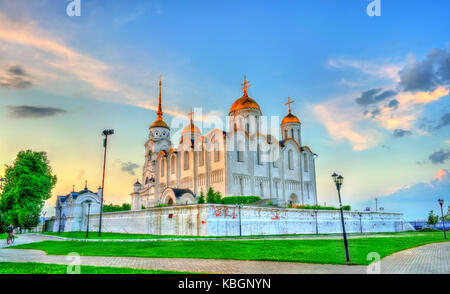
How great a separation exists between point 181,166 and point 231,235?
27880 millimetres

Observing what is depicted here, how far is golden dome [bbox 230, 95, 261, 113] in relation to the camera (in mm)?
57541

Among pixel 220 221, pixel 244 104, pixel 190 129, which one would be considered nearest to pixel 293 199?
pixel 244 104

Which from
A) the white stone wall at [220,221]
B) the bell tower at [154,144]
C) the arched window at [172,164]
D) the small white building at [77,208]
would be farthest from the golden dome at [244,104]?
the small white building at [77,208]

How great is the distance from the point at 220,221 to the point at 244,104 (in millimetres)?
31045

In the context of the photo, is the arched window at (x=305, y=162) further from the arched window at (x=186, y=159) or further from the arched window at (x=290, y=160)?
the arched window at (x=186, y=159)

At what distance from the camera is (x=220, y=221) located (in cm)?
2998

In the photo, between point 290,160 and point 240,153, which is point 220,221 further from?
point 290,160

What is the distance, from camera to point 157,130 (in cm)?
6662

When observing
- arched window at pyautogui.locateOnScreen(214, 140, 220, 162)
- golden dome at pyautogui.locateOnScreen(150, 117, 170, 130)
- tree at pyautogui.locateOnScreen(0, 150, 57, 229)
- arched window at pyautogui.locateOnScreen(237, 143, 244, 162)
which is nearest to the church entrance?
arched window at pyautogui.locateOnScreen(237, 143, 244, 162)

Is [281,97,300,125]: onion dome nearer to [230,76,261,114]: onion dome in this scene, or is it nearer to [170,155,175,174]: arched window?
[230,76,261,114]: onion dome

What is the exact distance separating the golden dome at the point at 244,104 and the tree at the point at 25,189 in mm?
30150

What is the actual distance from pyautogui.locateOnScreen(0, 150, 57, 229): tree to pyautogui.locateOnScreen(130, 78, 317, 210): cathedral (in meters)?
14.8
